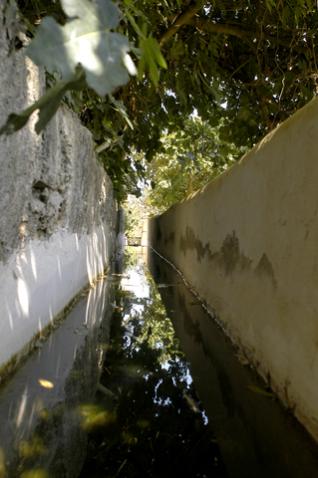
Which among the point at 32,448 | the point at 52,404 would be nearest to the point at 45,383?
the point at 52,404

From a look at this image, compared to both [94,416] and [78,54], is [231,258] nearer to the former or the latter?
[94,416]

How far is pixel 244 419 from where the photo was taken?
252cm

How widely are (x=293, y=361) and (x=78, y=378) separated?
1246mm

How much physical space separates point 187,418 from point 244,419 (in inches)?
11.8

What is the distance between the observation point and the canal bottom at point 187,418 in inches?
78.6

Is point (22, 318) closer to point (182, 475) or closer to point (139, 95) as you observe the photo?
point (182, 475)

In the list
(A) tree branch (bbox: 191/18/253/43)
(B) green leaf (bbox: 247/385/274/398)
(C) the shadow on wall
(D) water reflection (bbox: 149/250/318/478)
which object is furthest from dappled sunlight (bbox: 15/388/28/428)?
(A) tree branch (bbox: 191/18/253/43)

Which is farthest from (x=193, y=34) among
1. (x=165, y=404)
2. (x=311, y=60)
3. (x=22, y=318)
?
(x=165, y=404)

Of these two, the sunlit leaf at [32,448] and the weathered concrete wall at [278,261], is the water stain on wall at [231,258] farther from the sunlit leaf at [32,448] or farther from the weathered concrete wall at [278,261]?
the sunlit leaf at [32,448]

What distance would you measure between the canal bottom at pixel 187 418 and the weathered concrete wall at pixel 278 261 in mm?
148

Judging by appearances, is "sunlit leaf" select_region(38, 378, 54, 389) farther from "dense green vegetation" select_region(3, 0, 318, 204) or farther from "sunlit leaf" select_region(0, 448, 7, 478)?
"dense green vegetation" select_region(3, 0, 318, 204)

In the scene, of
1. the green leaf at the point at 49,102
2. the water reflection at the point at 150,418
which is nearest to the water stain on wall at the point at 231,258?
the water reflection at the point at 150,418

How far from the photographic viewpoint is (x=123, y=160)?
7.98 meters

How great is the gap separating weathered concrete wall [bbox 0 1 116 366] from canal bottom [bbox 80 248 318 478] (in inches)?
24.1
